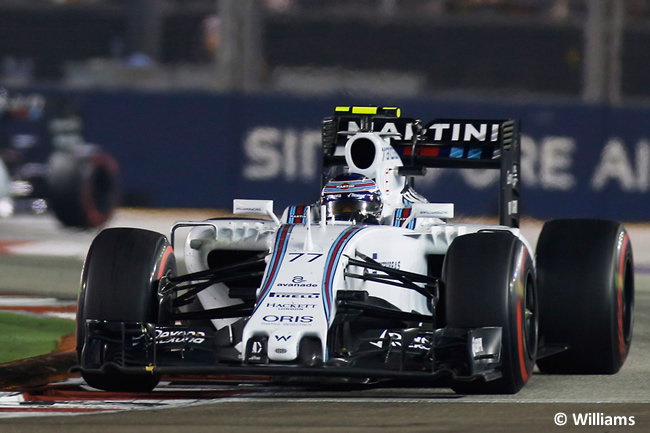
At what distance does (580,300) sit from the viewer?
348 inches

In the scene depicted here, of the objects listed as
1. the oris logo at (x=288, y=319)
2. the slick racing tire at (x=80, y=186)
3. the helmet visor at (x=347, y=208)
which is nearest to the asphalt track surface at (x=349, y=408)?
the oris logo at (x=288, y=319)

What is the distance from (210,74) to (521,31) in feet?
17.2

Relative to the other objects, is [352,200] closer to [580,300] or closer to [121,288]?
[580,300]

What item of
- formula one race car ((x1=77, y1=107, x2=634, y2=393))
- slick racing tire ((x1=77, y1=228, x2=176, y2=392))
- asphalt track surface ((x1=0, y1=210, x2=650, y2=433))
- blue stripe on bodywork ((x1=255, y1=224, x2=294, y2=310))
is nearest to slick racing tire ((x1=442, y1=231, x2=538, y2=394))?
formula one race car ((x1=77, y1=107, x2=634, y2=393))

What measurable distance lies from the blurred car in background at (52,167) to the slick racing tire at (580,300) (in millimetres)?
10813

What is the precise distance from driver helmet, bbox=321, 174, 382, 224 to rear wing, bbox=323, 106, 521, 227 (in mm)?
650

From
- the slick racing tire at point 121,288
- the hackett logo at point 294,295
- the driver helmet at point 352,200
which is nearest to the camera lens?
the hackett logo at point 294,295

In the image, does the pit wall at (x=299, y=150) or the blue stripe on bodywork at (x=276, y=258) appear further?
the pit wall at (x=299, y=150)

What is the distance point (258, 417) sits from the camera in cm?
721

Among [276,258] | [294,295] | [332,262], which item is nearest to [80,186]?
[276,258]

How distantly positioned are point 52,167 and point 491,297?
39.0ft

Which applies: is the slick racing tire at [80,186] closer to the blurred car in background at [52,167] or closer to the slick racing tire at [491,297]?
the blurred car in background at [52,167]

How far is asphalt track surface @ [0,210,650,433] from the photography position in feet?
22.8

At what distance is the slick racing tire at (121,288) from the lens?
8000 mm
